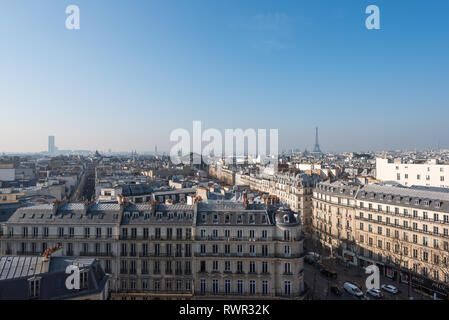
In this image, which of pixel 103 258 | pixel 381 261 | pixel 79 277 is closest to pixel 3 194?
pixel 103 258

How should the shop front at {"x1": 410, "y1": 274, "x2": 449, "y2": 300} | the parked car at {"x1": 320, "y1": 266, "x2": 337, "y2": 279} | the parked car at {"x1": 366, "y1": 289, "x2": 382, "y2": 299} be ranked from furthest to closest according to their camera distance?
the parked car at {"x1": 320, "y1": 266, "x2": 337, "y2": 279} → the shop front at {"x1": 410, "y1": 274, "x2": 449, "y2": 300} → the parked car at {"x1": 366, "y1": 289, "x2": 382, "y2": 299}

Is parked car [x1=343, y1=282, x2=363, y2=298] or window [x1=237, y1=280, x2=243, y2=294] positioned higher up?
window [x1=237, y1=280, x2=243, y2=294]

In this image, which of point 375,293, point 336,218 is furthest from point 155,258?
point 336,218

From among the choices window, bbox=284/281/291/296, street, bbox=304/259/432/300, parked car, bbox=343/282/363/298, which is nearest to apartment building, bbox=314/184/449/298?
street, bbox=304/259/432/300

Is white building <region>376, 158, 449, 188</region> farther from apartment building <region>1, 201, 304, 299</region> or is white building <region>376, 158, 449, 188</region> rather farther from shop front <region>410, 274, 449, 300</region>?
apartment building <region>1, 201, 304, 299</region>

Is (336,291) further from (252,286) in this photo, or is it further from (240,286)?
(240,286)
